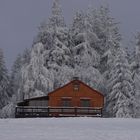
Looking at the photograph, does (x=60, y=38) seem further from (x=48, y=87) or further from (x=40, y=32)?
(x=48, y=87)

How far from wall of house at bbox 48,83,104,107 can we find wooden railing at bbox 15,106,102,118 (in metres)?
5.22

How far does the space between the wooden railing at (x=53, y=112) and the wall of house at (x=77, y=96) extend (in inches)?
206

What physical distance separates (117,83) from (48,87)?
8.93m

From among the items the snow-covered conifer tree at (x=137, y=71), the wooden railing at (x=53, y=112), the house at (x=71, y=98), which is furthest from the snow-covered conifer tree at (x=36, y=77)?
the wooden railing at (x=53, y=112)

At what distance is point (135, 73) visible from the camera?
57.0 m

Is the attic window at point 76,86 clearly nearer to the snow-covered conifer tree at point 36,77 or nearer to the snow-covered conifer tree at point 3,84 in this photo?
the snow-covered conifer tree at point 36,77

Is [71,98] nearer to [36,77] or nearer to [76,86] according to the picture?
[76,86]

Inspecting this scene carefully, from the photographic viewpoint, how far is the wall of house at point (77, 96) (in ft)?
156

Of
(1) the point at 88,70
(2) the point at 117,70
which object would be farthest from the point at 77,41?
(2) the point at 117,70

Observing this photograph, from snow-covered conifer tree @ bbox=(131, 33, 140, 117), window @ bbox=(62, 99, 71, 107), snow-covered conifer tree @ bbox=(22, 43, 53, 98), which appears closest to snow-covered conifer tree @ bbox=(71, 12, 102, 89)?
snow-covered conifer tree @ bbox=(131, 33, 140, 117)

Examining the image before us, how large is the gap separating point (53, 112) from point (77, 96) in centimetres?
720

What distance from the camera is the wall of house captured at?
156 ft

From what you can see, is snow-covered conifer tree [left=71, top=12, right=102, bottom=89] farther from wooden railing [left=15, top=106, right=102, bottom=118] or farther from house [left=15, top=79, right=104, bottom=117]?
wooden railing [left=15, top=106, right=102, bottom=118]

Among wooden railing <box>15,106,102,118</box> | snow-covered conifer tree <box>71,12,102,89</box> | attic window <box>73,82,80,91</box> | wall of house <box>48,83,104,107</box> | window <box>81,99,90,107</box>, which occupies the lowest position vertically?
wooden railing <box>15,106,102,118</box>
